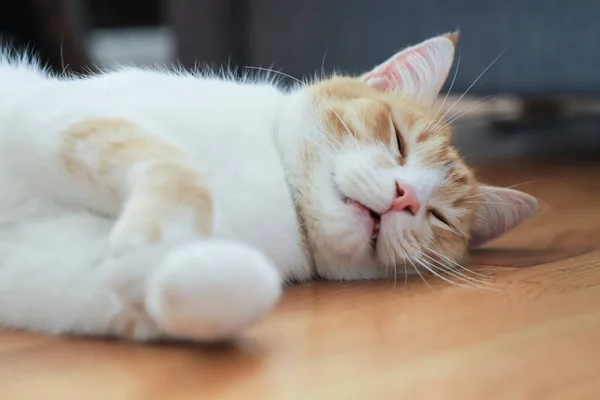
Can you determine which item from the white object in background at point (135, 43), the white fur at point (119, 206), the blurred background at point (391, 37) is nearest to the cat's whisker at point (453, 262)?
the white fur at point (119, 206)

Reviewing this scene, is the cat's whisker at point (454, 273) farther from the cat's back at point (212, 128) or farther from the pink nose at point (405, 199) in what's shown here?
the cat's back at point (212, 128)

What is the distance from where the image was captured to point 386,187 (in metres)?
1.17

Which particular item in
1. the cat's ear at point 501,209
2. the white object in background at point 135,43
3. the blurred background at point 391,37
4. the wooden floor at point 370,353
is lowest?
the wooden floor at point 370,353

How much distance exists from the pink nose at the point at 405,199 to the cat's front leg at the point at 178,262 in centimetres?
35

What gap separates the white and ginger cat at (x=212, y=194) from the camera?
0.85 meters

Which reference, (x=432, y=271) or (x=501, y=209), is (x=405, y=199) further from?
(x=501, y=209)

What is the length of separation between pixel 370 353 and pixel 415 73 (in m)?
0.75

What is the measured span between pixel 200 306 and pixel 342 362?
19cm

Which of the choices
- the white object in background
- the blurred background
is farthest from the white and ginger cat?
the white object in background

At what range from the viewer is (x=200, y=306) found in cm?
81

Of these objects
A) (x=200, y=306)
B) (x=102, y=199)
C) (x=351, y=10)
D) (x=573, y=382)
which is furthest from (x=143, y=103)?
(x=351, y=10)

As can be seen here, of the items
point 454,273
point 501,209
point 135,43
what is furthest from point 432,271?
point 135,43

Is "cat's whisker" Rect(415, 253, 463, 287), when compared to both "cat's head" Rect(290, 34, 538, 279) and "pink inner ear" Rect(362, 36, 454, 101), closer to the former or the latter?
"cat's head" Rect(290, 34, 538, 279)

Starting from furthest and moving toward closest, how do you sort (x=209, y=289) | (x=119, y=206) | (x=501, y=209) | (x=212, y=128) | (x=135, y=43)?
1. (x=135, y=43)
2. (x=501, y=209)
3. (x=212, y=128)
4. (x=119, y=206)
5. (x=209, y=289)
